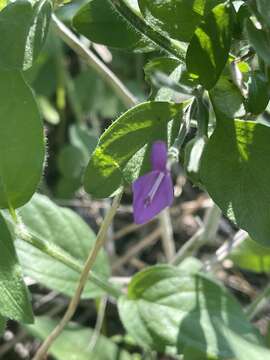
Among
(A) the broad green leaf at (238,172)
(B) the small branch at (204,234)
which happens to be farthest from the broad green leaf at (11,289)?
(B) the small branch at (204,234)

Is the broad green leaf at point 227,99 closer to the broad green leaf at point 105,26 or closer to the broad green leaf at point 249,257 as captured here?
the broad green leaf at point 105,26

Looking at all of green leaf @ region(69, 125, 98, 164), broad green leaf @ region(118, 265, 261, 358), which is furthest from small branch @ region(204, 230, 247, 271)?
green leaf @ region(69, 125, 98, 164)

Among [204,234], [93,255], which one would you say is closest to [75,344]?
[204,234]

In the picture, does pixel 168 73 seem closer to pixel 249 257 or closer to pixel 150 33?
pixel 150 33

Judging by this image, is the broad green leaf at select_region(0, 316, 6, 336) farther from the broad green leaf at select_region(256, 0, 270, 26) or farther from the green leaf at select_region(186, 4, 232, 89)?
the broad green leaf at select_region(256, 0, 270, 26)

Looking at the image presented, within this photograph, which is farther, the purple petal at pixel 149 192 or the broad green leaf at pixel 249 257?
the broad green leaf at pixel 249 257

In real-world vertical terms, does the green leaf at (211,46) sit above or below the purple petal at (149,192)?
above

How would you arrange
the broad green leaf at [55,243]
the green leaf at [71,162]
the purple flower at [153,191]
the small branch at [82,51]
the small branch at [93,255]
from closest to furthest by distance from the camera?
the purple flower at [153,191], the small branch at [93,255], the small branch at [82,51], the broad green leaf at [55,243], the green leaf at [71,162]
